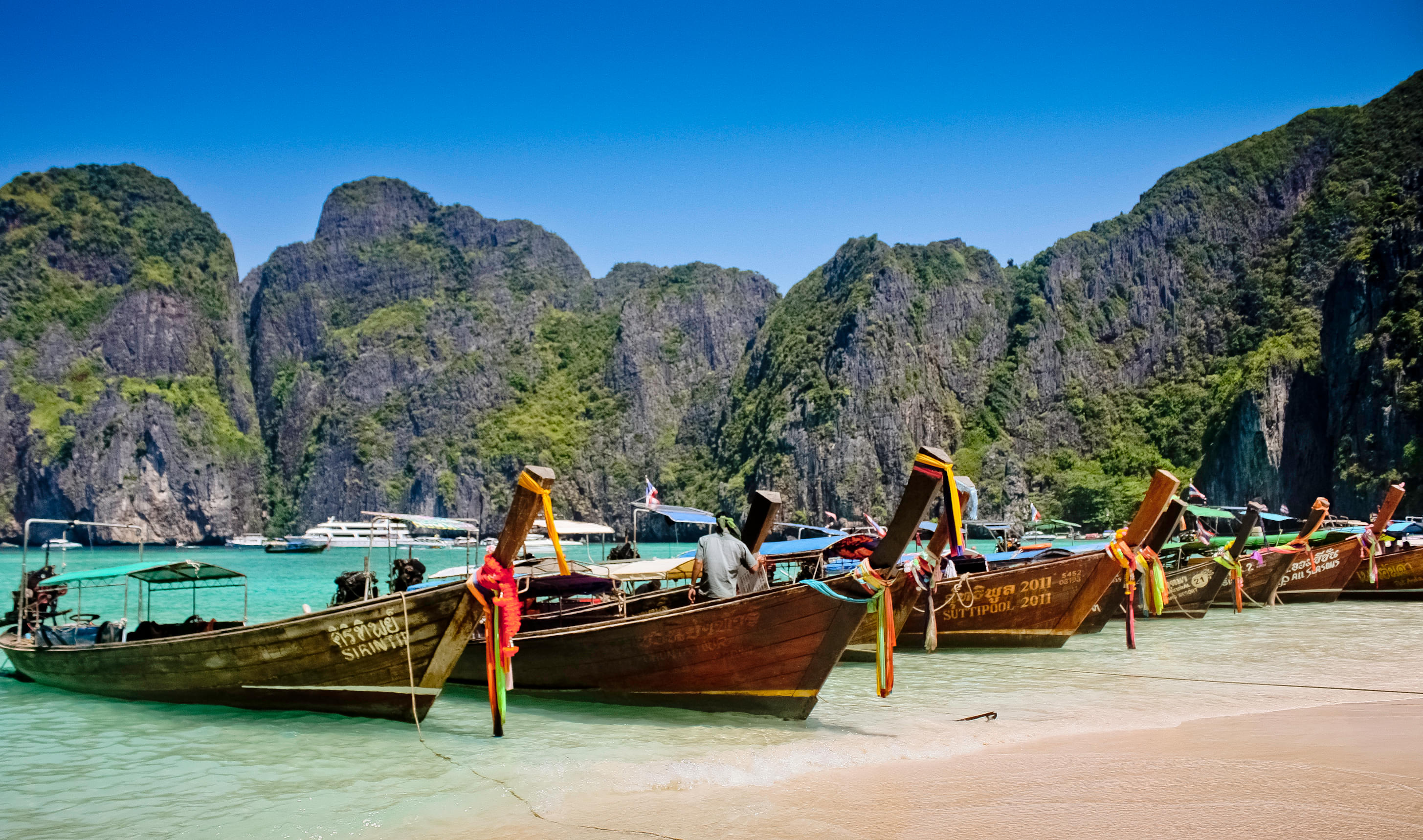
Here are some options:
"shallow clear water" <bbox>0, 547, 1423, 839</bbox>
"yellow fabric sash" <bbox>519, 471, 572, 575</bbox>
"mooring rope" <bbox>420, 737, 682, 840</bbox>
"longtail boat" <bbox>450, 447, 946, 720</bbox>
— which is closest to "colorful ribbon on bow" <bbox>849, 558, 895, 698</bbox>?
"longtail boat" <bbox>450, 447, 946, 720</bbox>

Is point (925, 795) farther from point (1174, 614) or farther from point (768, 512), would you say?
point (1174, 614)

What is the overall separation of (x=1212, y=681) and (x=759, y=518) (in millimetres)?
6619

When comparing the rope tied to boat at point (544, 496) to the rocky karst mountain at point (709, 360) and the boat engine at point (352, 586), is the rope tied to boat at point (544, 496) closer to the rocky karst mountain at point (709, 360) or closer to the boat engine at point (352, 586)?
the boat engine at point (352, 586)

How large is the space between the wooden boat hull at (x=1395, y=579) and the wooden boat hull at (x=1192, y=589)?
17.2ft

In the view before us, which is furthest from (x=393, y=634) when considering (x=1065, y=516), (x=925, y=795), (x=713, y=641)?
(x=1065, y=516)

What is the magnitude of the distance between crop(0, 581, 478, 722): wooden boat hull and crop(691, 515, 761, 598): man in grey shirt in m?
2.54

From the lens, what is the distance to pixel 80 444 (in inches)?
4653

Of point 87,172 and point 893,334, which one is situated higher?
point 87,172

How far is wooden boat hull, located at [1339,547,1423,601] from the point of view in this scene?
23656mm

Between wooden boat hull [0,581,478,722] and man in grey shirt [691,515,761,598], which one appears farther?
man in grey shirt [691,515,761,598]

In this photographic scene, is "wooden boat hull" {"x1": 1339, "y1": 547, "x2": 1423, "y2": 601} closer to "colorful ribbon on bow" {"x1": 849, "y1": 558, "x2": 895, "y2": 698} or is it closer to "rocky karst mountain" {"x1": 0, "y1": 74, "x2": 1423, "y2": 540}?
"colorful ribbon on bow" {"x1": 849, "y1": 558, "x2": 895, "y2": 698}

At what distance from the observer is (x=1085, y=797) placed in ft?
23.1

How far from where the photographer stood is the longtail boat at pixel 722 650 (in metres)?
8.80

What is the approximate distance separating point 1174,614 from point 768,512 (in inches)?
547
